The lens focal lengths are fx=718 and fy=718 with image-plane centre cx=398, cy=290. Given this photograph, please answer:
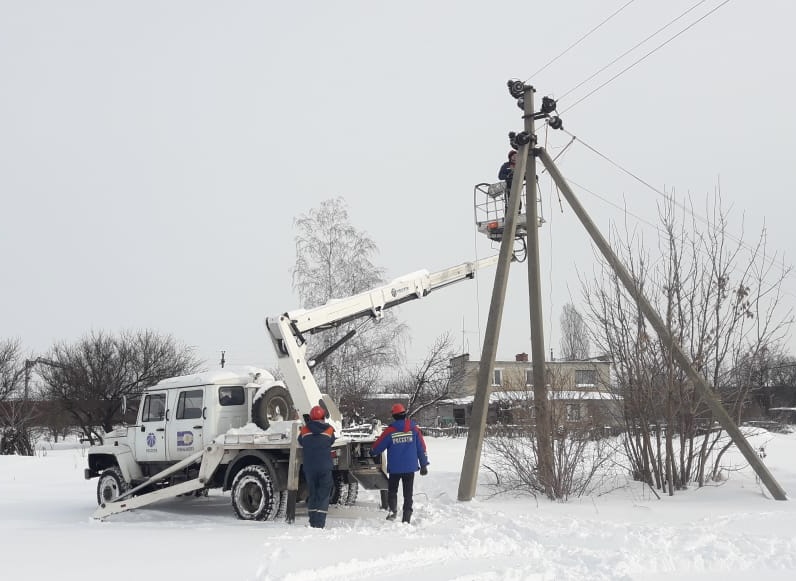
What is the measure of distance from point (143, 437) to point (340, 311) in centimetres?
410

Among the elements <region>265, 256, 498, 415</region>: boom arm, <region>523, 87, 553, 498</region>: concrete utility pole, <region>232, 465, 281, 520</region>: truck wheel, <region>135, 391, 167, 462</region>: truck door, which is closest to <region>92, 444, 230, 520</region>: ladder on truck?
<region>232, 465, 281, 520</region>: truck wheel

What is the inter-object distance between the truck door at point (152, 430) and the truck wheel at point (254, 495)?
203 centimetres

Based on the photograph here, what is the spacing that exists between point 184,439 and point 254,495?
1968 mm

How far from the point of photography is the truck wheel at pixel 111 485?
1205 centimetres

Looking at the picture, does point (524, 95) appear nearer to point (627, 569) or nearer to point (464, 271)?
point (464, 271)

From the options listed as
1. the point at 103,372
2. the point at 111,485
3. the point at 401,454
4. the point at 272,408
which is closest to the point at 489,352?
the point at 401,454

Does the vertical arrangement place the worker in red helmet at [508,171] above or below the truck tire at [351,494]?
above

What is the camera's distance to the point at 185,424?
38.1 feet

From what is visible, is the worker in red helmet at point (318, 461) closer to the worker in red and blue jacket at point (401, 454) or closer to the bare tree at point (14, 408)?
the worker in red and blue jacket at point (401, 454)

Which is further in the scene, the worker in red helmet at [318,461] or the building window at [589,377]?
the building window at [589,377]

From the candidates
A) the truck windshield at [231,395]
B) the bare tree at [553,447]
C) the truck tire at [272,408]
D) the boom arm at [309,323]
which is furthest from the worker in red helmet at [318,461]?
the bare tree at [553,447]

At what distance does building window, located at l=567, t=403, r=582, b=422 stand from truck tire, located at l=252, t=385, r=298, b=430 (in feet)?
14.2

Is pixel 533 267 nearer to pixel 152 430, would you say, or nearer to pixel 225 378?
pixel 225 378

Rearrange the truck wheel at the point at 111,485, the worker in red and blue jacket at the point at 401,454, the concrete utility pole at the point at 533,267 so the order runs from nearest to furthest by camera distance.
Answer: the worker in red and blue jacket at the point at 401,454
the concrete utility pole at the point at 533,267
the truck wheel at the point at 111,485
